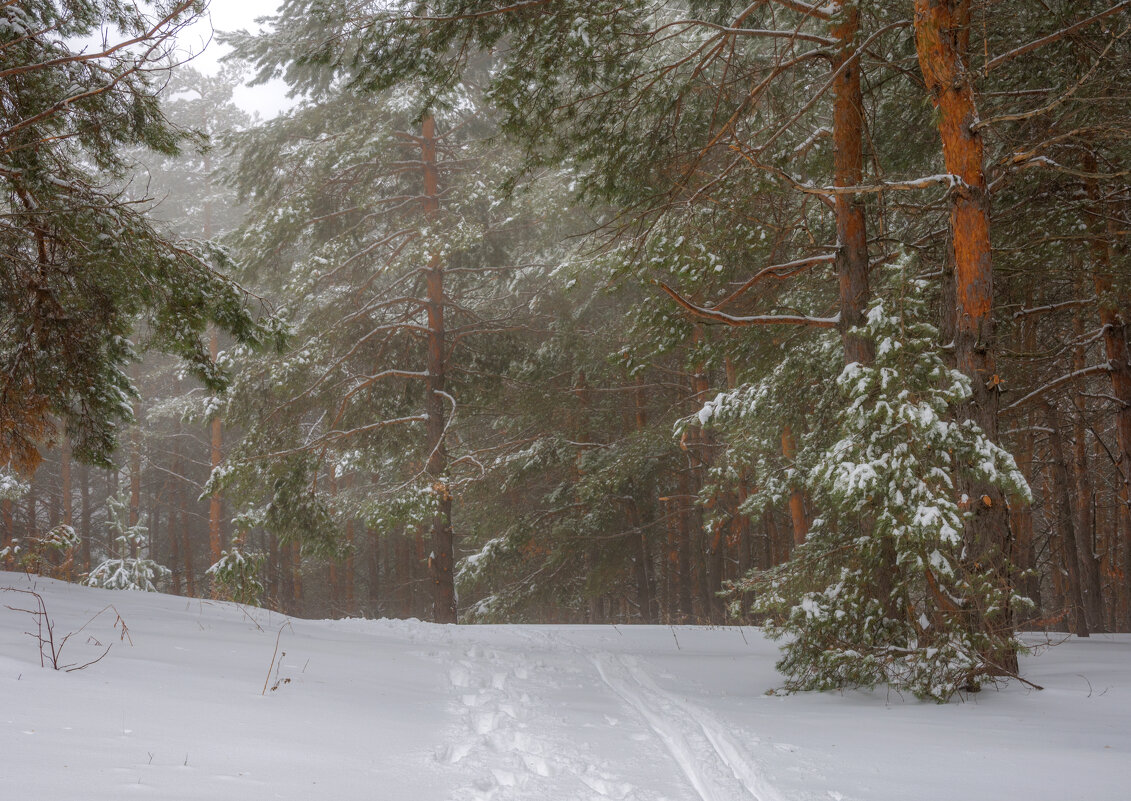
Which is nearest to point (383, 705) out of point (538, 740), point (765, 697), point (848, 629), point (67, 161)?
point (538, 740)

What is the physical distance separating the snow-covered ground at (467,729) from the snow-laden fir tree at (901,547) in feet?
1.23

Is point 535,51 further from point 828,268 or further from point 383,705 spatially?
point 383,705

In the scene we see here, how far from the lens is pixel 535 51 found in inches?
260

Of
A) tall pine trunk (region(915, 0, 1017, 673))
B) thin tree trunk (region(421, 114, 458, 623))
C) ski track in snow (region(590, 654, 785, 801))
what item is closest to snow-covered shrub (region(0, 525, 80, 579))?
thin tree trunk (region(421, 114, 458, 623))

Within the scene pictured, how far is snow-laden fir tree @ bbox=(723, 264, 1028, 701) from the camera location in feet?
17.0

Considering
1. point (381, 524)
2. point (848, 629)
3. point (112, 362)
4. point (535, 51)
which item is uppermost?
point (535, 51)

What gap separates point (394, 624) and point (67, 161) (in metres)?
6.80

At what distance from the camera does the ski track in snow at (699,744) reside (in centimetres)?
380

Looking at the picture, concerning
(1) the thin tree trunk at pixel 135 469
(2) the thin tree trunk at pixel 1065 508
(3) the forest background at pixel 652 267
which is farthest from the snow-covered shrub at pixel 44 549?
(2) the thin tree trunk at pixel 1065 508

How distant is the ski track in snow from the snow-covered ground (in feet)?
0.06

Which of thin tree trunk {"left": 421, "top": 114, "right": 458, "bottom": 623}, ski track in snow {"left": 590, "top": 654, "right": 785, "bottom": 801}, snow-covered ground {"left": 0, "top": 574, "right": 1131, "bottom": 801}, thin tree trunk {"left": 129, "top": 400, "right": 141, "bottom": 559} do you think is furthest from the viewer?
thin tree trunk {"left": 129, "top": 400, "right": 141, "bottom": 559}

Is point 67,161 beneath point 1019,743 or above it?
above

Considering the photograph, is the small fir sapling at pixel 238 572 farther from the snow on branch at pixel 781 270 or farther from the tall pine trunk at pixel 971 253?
the tall pine trunk at pixel 971 253

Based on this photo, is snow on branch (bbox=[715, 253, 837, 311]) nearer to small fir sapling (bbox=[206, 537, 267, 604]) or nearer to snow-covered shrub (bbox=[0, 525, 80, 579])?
small fir sapling (bbox=[206, 537, 267, 604])
